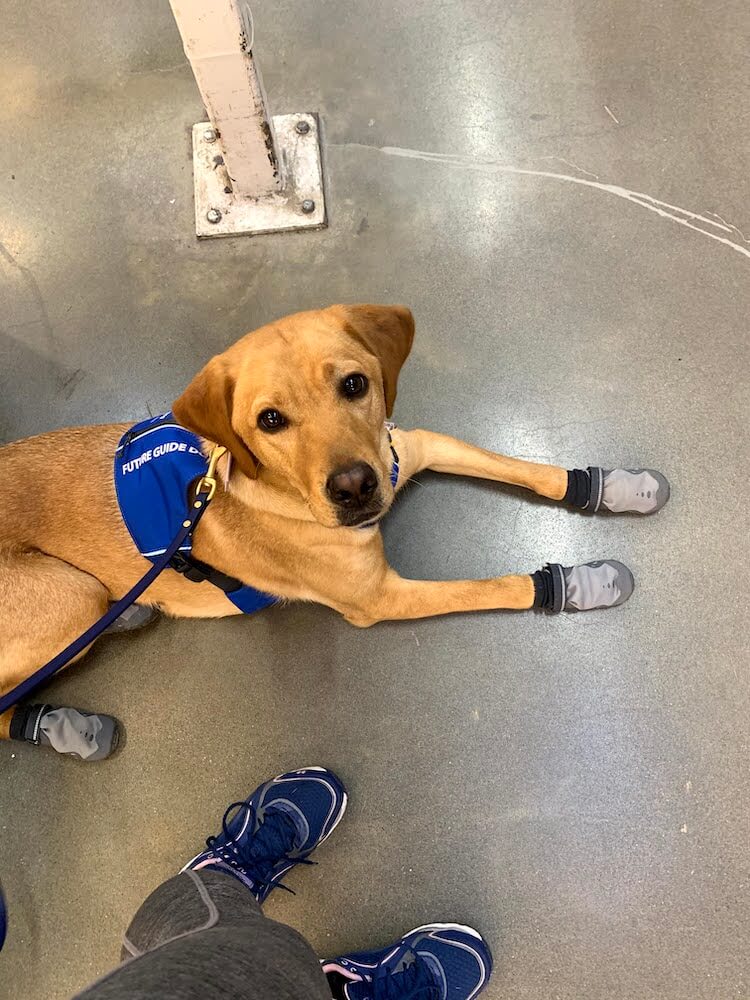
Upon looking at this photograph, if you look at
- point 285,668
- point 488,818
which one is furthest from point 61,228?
point 488,818

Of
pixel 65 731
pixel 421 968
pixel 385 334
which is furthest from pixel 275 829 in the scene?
pixel 385 334

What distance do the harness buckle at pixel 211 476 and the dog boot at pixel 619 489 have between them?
138 cm

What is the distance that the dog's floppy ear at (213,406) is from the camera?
71.0 inches

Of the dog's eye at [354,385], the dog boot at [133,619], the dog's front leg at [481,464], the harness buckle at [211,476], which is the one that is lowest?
the dog boot at [133,619]

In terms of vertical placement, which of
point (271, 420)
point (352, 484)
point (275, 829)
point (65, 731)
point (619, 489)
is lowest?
point (275, 829)

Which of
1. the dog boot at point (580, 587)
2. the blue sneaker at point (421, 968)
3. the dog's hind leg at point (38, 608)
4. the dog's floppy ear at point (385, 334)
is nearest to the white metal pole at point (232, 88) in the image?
the dog's floppy ear at point (385, 334)

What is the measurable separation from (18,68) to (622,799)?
484cm

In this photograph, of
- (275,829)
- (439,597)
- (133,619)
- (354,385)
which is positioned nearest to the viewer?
(354,385)

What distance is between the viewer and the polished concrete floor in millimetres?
2268

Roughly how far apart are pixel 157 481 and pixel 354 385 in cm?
73

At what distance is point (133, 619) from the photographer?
2.62 m

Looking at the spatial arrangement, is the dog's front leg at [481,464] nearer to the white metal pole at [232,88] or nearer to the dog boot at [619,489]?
the dog boot at [619,489]

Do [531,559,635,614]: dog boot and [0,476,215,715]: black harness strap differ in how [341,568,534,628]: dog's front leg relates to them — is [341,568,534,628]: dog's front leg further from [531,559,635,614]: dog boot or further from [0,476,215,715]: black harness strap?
[0,476,215,715]: black harness strap

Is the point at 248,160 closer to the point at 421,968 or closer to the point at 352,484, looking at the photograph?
the point at 352,484
